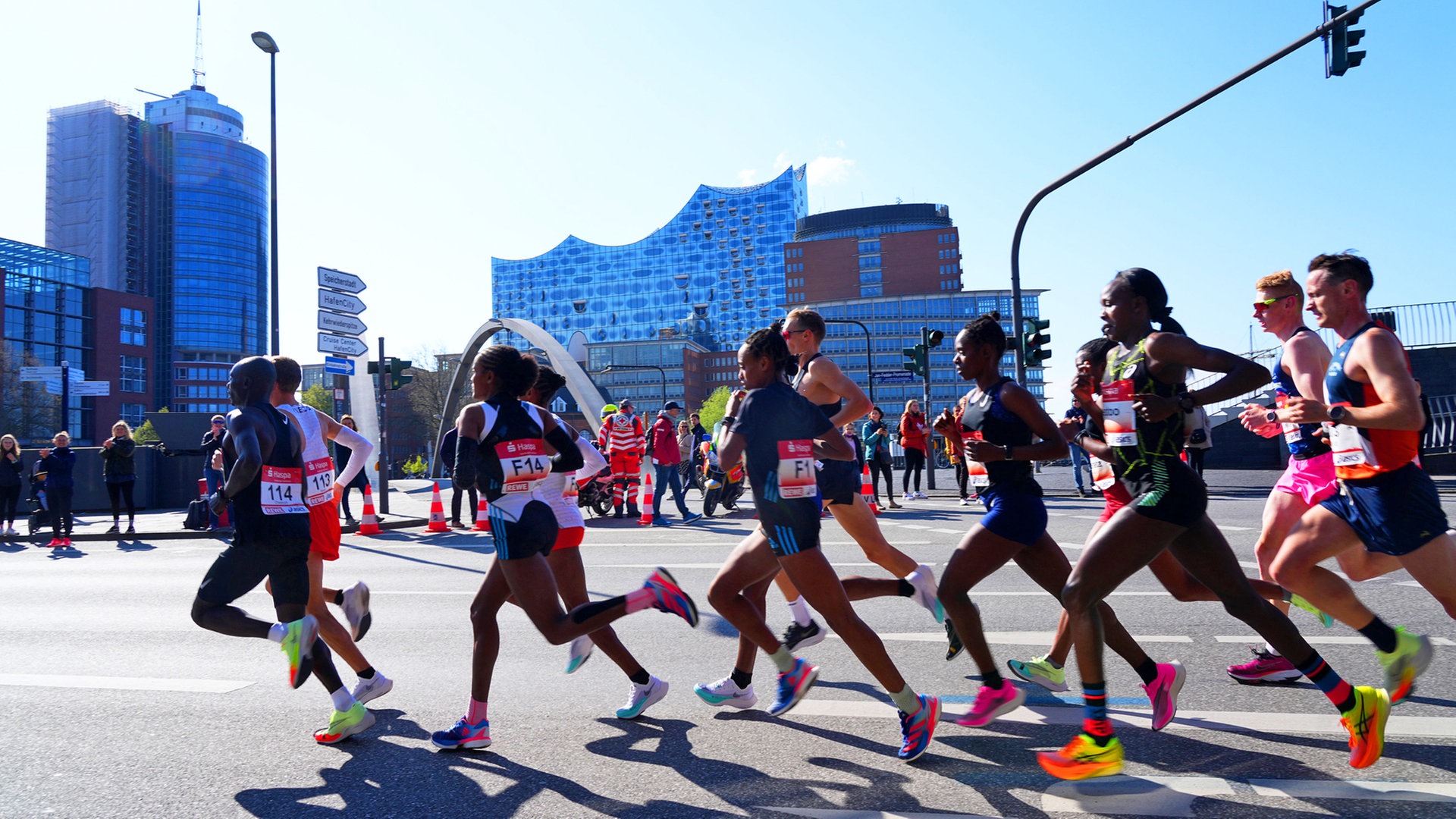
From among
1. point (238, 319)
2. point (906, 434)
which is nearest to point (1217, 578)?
point (906, 434)

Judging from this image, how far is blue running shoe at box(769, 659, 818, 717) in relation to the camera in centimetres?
420

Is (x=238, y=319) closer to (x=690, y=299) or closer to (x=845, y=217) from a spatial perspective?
(x=690, y=299)

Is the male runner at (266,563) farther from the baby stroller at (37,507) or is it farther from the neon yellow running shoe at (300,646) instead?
the baby stroller at (37,507)

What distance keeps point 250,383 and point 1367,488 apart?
4.91m

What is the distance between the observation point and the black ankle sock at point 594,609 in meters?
4.14

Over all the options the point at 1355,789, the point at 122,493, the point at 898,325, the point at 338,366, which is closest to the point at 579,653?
the point at 1355,789

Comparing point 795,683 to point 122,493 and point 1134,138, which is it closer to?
point 1134,138

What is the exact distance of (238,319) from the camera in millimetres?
141125

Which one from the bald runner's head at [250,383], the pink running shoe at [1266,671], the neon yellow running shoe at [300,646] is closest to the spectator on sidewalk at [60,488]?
the bald runner's head at [250,383]

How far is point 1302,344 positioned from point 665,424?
11.8 m

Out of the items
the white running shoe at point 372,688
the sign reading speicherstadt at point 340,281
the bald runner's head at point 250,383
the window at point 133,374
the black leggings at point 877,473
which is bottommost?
the white running shoe at point 372,688

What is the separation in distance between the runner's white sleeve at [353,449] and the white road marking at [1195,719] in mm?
2824

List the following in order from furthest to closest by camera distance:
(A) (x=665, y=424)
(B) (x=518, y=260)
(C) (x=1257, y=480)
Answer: (B) (x=518, y=260)
(C) (x=1257, y=480)
(A) (x=665, y=424)

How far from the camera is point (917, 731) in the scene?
369cm
